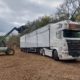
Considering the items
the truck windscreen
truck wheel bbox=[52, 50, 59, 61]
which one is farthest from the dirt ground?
truck wheel bbox=[52, 50, 59, 61]

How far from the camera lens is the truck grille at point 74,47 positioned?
2019cm

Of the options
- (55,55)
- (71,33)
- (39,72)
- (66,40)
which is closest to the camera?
(39,72)

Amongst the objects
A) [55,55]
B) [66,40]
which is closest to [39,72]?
[66,40]

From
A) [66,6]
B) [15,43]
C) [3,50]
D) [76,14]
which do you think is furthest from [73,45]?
[15,43]

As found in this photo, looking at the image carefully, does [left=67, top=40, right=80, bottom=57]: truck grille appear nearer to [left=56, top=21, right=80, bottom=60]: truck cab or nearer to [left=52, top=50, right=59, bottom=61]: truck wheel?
[left=56, top=21, right=80, bottom=60]: truck cab

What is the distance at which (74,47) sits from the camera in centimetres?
2028

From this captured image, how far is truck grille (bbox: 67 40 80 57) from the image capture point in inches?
795

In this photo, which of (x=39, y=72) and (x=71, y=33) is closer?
(x=39, y=72)

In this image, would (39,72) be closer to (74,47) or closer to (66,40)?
(66,40)

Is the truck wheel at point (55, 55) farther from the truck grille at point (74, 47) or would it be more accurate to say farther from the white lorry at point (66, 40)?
the truck grille at point (74, 47)

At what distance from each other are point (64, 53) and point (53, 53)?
2.97m

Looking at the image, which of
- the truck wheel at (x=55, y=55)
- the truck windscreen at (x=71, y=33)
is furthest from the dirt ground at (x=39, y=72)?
the truck wheel at (x=55, y=55)

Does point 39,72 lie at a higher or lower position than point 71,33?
lower

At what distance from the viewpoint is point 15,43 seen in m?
79.6
